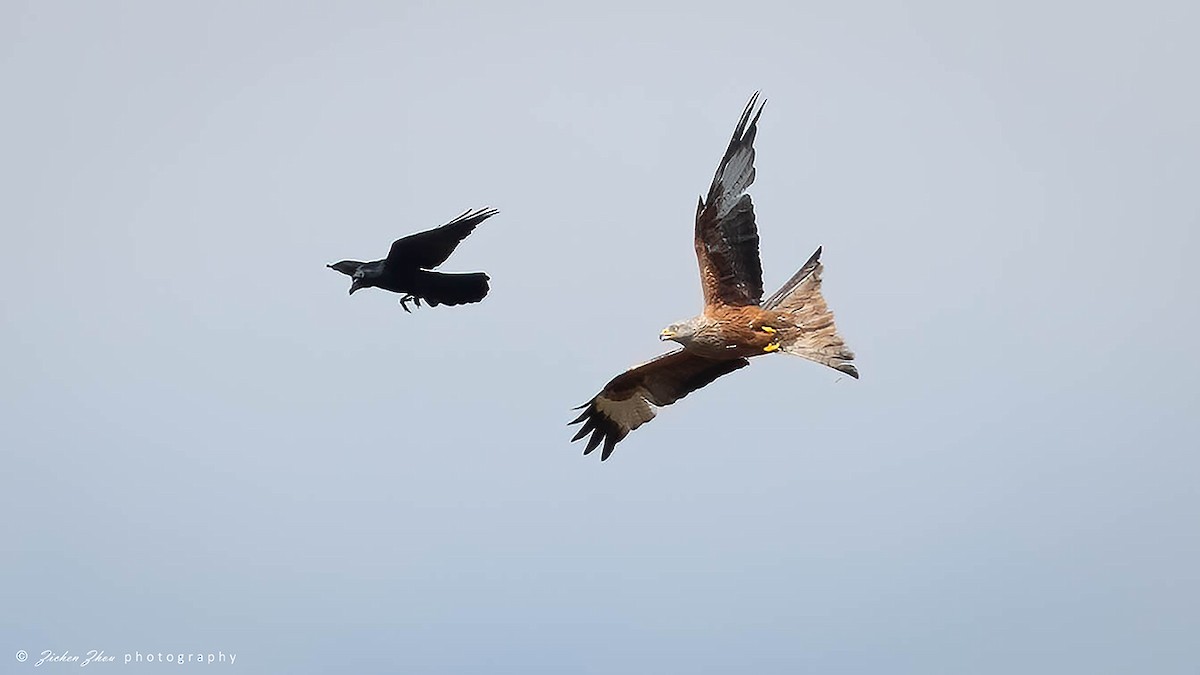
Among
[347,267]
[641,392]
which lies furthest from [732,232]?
[347,267]

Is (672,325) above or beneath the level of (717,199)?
beneath

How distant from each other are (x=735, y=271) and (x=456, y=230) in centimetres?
233

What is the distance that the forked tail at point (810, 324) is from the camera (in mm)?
16234

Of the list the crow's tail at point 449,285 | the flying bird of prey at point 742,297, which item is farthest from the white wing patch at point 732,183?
the crow's tail at point 449,285

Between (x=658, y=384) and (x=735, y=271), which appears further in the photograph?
(x=658, y=384)

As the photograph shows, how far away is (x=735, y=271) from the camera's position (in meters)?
16.5

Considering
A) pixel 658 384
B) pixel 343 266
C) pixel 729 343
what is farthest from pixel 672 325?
pixel 343 266

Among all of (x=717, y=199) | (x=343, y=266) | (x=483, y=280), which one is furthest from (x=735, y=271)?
(x=343, y=266)

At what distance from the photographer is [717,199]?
16359 mm

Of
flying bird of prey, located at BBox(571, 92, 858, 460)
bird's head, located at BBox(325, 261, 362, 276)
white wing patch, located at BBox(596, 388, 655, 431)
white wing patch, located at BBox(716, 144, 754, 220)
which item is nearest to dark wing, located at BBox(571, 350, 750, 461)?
white wing patch, located at BBox(596, 388, 655, 431)

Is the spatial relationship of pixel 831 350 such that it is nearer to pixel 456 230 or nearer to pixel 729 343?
pixel 729 343

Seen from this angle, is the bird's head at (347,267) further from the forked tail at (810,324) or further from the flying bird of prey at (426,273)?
the forked tail at (810,324)

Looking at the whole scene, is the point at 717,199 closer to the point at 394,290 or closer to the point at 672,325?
the point at 672,325

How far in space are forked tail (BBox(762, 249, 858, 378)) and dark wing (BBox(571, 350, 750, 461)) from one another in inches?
40.4
